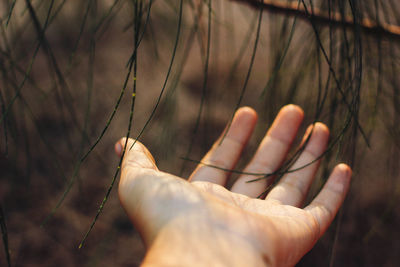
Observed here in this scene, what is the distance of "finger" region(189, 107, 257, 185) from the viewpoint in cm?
52

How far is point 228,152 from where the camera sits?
0.55 m

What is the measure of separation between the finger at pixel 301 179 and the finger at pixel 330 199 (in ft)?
0.10

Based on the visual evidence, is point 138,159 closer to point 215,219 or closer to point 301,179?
point 215,219

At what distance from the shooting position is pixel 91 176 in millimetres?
747

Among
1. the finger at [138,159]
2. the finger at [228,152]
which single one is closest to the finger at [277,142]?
the finger at [228,152]

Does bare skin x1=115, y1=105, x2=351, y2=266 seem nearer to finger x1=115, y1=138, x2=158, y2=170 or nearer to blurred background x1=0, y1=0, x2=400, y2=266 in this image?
finger x1=115, y1=138, x2=158, y2=170

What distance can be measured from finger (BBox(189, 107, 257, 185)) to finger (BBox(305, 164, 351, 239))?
5.5 inches

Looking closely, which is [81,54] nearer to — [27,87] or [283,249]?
[27,87]

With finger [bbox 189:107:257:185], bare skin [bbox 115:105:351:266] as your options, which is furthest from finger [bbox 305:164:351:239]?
finger [bbox 189:107:257:185]

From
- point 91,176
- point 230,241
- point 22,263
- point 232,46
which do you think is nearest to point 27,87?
point 91,176

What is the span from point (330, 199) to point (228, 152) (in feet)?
0.55

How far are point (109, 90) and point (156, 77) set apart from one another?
11 cm

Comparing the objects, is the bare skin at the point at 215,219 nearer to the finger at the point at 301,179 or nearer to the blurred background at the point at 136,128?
the finger at the point at 301,179

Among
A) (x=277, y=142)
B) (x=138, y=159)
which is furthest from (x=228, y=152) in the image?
(x=138, y=159)
